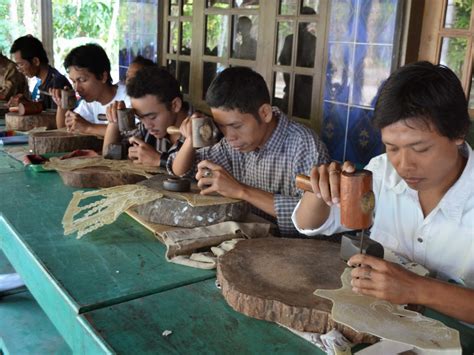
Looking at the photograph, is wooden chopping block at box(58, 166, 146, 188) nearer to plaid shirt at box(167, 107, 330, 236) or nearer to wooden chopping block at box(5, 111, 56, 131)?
plaid shirt at box(167, 107, 330, 236)

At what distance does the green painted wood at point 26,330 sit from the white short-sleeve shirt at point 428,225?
3.80 feet

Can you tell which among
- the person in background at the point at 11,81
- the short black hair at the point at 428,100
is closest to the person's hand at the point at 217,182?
the short black hair at the point at 428,100

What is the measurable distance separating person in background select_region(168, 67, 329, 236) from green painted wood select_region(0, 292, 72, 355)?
0.88 meters

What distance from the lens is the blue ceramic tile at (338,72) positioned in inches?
138

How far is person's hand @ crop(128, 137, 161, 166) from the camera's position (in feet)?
9.25

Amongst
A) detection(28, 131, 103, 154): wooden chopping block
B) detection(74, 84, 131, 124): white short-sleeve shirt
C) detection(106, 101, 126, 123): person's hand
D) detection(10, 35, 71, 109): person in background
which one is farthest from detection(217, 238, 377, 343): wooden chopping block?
detection(10, 35, 71, 109): person in background

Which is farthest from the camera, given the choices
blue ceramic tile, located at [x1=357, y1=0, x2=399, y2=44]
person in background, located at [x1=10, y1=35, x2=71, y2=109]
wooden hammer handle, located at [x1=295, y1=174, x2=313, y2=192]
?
person in background, located at [x1=10, y1=35, x2=71, y2=109]

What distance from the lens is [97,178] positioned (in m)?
2.50

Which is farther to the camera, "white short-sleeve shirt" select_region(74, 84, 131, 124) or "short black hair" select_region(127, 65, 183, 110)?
"white short-sleeve shirt" select_region(74, 84, 131, 124)

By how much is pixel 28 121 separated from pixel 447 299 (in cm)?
354

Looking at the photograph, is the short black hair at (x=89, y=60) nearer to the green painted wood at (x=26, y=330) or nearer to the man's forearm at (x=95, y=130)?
the man's forearm at (x=95, y=130)

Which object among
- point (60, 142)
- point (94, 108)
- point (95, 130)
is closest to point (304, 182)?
point (60, 142)

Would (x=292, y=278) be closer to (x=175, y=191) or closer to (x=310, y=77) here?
(x=175, y=191)

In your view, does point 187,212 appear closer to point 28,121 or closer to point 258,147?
point 258,147
